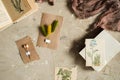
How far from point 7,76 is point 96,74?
0.50 metres

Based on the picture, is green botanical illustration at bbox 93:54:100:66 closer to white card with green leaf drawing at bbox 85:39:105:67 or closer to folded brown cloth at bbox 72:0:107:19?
white card with green leaf drawing at bbox 85:39:105:67

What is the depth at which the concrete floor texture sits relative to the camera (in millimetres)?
1434

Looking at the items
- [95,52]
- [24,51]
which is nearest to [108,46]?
[95,52]

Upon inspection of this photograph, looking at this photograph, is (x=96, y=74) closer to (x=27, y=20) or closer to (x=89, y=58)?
(x=89, y=58)

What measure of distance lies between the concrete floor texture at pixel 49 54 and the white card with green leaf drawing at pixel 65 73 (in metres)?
0.02

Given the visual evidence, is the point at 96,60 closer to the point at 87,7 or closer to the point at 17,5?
the point at 87,7

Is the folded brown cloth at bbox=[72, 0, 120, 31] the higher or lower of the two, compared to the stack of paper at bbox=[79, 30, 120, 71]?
higher

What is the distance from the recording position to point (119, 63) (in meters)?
1.45

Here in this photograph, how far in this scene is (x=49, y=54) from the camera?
1.45m

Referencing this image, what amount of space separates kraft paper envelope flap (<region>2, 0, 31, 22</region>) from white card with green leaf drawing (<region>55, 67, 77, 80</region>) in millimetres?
369

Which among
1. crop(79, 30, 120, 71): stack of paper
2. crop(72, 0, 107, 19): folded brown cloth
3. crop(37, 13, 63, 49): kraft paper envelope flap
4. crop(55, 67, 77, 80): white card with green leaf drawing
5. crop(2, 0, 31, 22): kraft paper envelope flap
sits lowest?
crop(55, 67, 77, 80): white card with green leaf drawing

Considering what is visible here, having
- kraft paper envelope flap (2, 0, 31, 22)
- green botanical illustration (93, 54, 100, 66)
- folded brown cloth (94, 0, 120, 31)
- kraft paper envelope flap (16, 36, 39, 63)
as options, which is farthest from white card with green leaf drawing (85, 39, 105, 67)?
kraft paper envelope flap (2, 0, 31, 22)

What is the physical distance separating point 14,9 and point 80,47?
44 centimetres

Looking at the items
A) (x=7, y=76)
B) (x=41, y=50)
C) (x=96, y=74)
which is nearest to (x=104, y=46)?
(x=96, y=74)
